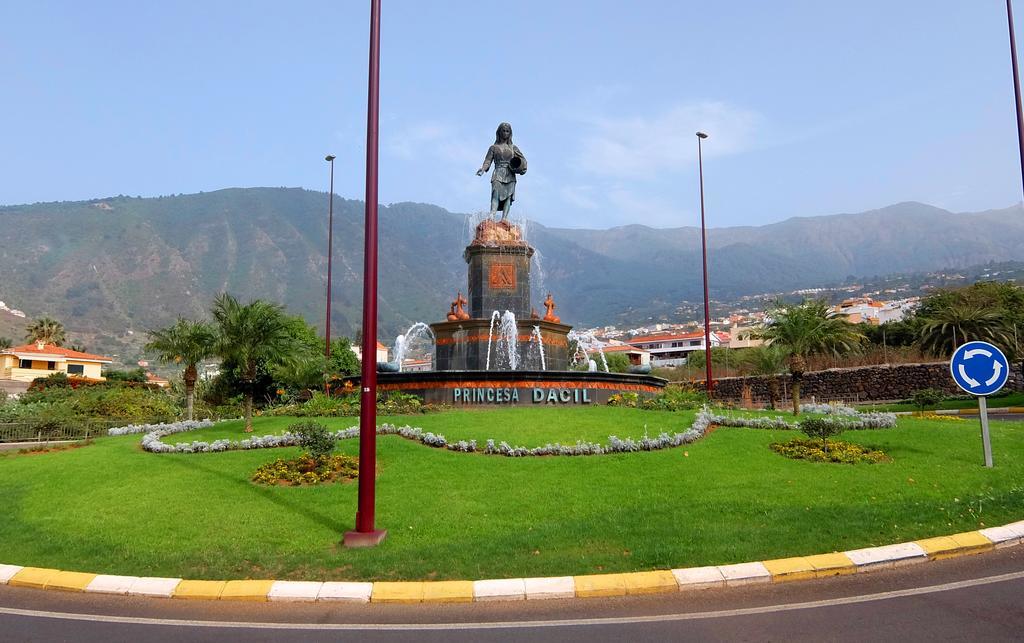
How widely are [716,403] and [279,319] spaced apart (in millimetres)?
13404

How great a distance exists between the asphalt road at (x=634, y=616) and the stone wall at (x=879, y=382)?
110 feet

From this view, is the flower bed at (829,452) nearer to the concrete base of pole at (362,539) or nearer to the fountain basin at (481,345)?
the concrete base of pole at (362,539)

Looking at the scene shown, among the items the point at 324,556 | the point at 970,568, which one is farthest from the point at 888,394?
the point at 324,556

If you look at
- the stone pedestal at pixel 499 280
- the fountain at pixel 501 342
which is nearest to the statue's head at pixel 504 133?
the fountain at pixel 501 342

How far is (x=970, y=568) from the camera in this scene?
7457 mm

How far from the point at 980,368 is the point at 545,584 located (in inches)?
331

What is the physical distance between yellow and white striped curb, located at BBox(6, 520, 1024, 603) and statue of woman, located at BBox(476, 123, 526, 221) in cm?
2101

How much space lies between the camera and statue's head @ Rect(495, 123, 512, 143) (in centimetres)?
2780

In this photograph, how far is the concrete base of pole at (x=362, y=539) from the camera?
8.80m

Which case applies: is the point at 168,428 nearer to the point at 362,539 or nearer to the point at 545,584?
the point at 362,539

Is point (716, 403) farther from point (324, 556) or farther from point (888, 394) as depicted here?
point (888, 394)

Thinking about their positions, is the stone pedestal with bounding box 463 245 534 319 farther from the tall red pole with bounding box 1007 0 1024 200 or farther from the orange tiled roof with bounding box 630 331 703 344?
the orange tiled roof with bounding box 630 331 703 344

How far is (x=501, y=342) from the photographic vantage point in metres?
24.3

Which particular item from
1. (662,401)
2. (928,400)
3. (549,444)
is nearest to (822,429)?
(549,444)
